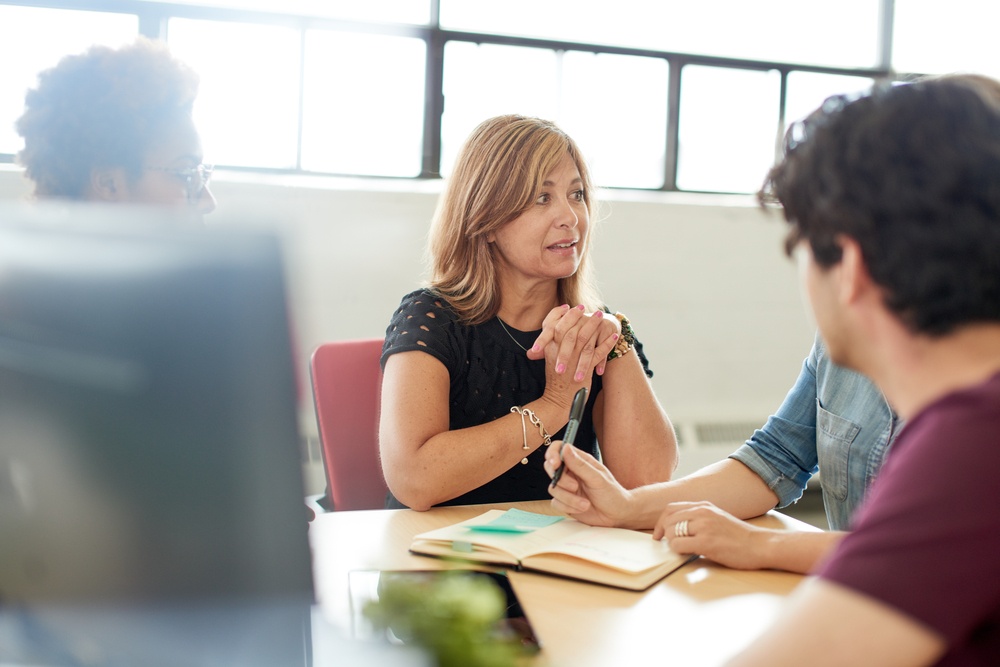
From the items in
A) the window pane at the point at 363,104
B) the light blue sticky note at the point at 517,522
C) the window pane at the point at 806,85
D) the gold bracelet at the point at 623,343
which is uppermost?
the window pane at the point at 806,85

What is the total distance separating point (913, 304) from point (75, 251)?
1.96 ft

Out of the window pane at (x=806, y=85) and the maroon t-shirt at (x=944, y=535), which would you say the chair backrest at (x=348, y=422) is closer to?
the maroon t-shirt at (x=944, y=535)

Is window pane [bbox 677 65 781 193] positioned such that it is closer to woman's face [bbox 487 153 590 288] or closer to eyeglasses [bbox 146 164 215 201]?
woman's face [bbox 487 153 590 288]

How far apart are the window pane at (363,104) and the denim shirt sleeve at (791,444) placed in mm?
2341

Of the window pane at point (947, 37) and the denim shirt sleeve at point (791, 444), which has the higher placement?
the window pane at point (947, 37)

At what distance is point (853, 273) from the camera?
2.32 feet

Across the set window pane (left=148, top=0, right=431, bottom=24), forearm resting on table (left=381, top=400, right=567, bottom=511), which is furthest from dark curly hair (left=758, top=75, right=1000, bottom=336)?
window pane (left=148, top=0, right=431, bottom=24)

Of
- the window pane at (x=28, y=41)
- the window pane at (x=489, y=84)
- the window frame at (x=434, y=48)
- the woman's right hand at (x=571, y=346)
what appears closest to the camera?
the woman's right hand at (x=571, y=346)

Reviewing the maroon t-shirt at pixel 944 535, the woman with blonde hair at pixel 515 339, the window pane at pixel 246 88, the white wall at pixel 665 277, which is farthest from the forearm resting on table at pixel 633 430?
the window pane at pixel 246 88

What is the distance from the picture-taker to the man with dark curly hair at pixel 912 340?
0.58m

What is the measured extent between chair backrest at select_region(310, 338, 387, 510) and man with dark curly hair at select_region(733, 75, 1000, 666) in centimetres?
113

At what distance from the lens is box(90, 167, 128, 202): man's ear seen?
141cm

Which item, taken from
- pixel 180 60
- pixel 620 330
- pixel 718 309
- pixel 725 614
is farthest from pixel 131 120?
pixel 718 309

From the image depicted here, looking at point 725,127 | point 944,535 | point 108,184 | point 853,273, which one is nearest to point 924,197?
point 853,273
